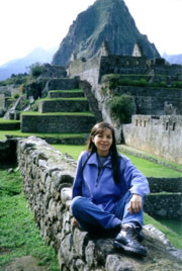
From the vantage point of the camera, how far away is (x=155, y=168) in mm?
13008

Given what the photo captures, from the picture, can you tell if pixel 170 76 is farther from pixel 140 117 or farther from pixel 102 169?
pixel 102 169

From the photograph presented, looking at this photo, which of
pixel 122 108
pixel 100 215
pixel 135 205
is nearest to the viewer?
pixel 135 205

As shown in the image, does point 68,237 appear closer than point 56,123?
Yes

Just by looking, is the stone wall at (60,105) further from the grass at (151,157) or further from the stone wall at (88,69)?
the grass at (151,157)

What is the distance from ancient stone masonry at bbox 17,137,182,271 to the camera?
2.44 meters

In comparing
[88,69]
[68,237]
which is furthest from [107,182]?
[88,69]

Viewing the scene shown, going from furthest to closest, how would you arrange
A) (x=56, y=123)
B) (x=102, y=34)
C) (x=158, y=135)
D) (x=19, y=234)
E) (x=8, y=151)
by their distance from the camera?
(x=102, y=34) < (x=56, y=123) < (x=158, y=135) < (x=8, y=151) < (x=19, y=234)

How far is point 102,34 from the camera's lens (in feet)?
286

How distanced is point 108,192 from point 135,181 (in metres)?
0.30

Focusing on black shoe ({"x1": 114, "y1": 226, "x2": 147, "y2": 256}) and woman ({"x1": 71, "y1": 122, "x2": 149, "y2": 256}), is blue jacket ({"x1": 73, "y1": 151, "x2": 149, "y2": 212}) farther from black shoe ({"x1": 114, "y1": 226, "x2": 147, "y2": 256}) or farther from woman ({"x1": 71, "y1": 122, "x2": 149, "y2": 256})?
black shoe ({"x1": 114, "y1": 226, "x2": 147, "y2": 256})

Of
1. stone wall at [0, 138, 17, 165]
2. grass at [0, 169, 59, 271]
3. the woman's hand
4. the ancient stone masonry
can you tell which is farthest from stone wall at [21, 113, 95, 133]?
the woman's hand

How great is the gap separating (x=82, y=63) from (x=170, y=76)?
10734 millimetres

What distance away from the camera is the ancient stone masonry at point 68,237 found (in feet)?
8.00

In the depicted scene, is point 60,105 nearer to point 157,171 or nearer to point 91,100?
point 91,100
